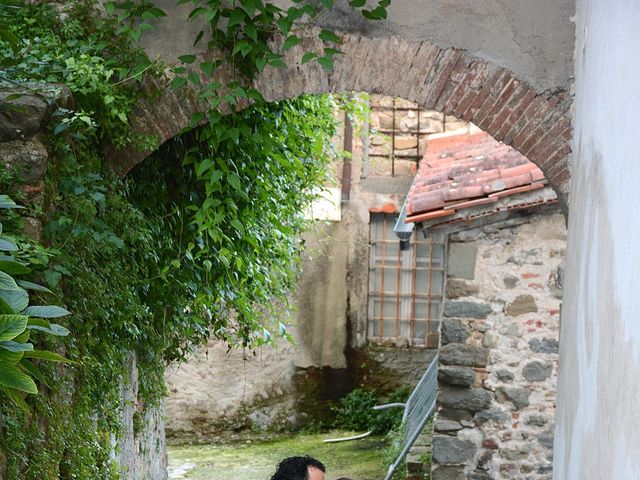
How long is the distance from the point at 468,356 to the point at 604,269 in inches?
170

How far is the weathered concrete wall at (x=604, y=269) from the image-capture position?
2189 millimetres

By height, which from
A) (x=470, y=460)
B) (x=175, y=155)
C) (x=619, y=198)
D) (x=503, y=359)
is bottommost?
(x=470, y=460)

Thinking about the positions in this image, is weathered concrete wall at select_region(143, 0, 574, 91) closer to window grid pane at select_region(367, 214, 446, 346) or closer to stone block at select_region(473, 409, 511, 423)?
stone block at select_region(473, 409, 511, 423)

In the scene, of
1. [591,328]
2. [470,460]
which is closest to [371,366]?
[470,460]

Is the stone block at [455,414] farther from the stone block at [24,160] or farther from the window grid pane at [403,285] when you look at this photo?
the window grid pane at [403,285]

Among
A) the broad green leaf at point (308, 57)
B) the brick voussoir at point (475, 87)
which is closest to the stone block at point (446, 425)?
the brick voussoir at point (475, 87)

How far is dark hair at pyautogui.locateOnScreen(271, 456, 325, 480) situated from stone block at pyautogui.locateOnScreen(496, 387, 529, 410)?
3.56 metres

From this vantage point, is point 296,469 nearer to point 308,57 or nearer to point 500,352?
point 308,57

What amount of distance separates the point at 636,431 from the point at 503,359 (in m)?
4.91

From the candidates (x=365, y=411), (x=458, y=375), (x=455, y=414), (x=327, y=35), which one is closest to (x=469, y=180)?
(x=458, y=375)

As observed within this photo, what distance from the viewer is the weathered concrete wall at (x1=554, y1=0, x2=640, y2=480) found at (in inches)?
86.2

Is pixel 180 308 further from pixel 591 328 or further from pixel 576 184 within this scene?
pixel 591 328

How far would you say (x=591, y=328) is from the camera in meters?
2.84

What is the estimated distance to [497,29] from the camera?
13.9ft
